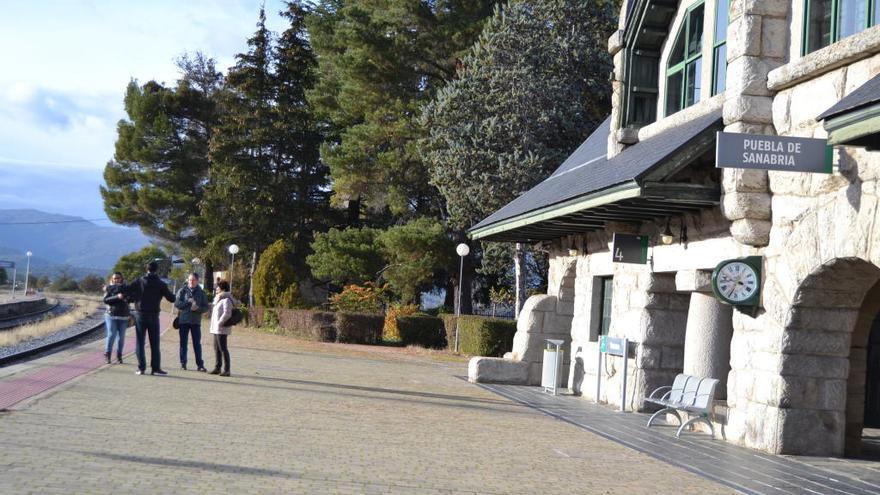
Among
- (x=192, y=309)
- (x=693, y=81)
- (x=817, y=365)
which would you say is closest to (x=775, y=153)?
(x=817, y=365)

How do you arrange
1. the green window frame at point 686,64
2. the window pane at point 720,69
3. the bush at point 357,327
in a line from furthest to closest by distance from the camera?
1. the bush at point 357,327
2. the green window frame at point 686,64
3. the window pane at point 720,69

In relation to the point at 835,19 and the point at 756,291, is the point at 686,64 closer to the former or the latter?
the point at 835,19

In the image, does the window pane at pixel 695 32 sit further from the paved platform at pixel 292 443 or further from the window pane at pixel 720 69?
the paved platform at pixel 292 443

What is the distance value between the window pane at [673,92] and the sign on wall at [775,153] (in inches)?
192

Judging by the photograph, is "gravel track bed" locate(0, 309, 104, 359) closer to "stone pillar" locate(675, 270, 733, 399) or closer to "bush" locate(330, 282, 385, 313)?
"bush" locate(330, 282, 385, 313)

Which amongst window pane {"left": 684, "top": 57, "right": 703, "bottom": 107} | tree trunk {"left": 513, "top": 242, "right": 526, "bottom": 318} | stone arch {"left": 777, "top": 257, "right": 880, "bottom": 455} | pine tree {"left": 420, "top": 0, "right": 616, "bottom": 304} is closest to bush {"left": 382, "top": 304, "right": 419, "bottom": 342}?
tree trunk {"left": 513, "top": 242, "right": 526, "bottom": 318}

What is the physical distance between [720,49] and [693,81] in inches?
44.4

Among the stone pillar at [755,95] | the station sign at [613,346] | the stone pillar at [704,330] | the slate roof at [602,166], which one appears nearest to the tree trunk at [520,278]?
the slate roof at [602,166]

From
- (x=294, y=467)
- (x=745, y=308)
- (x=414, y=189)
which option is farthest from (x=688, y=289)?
(x=414, y=189)

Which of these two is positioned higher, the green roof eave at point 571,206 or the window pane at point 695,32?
the window pane at point 695,32

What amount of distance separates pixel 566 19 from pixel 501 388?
16.5 m

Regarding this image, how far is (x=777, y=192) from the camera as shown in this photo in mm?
11195

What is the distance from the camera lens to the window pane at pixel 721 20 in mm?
13109

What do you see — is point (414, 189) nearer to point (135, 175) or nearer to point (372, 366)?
point (372, 366)
